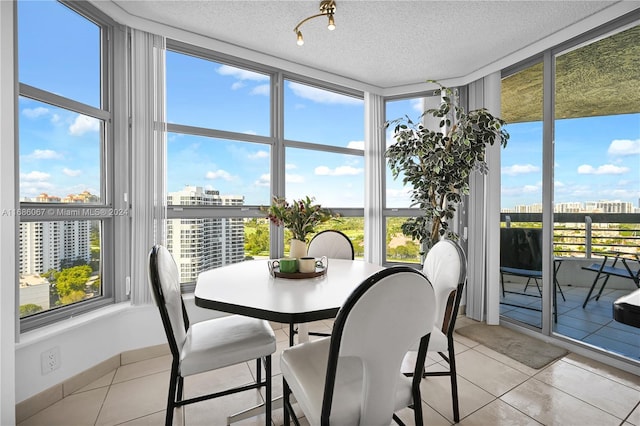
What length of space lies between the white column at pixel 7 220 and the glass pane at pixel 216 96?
1183mm

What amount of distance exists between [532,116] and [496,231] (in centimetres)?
124

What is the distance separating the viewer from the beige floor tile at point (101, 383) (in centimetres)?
201

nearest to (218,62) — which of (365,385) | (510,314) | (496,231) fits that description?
(365,385)

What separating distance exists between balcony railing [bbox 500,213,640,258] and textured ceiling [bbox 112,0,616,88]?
165cm

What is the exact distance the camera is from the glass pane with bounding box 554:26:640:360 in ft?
7.82

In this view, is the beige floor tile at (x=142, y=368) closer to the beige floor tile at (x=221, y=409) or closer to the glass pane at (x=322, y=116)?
the beige floor tile at (x=221, y=409)

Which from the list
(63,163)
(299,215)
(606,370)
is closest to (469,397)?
(606,370)

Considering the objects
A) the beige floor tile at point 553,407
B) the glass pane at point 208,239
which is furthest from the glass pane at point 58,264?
the beige floor tile at point 553,407

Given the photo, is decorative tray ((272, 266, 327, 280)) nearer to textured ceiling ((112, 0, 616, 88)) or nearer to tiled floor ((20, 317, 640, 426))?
tiled floor ((20, 317, 640, 426))

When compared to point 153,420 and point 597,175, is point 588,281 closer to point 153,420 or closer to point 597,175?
point 597,175

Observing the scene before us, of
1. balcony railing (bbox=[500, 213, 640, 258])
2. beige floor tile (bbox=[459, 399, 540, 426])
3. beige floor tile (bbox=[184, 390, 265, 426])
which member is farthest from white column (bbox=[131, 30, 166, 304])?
balcony railing (bbox=[500, 213, 640, 258])

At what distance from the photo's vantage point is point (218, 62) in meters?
3.00

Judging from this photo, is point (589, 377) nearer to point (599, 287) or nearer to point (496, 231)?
point (599, 287)

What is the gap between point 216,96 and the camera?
2.98m
